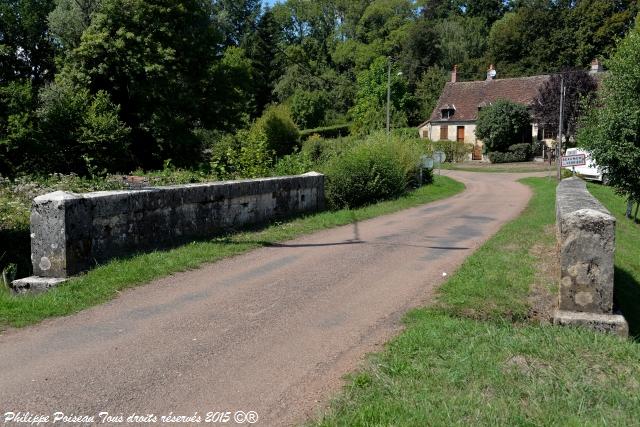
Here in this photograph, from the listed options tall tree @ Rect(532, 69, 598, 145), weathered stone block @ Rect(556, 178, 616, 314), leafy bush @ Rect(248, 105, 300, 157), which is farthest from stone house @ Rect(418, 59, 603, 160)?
weathered stone block @ Rect(556, 178, 616, 314)

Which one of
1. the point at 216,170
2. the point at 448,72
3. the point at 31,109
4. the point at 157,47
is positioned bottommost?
the point at 216,170

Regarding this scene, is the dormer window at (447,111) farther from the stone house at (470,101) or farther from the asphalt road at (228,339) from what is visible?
the asphalt road at (228,339)

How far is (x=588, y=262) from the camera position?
19.5 feet

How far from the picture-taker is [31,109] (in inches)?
1101

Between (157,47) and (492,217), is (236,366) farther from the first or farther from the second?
(157,47)

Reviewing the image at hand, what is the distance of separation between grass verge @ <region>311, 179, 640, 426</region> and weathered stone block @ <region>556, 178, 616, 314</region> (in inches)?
16.7

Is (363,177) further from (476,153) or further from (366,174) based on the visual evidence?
(476,153)

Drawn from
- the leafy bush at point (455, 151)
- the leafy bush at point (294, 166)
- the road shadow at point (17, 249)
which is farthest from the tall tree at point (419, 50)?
the road shadow at point (17, 249)

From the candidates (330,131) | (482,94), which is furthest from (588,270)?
(330,131)

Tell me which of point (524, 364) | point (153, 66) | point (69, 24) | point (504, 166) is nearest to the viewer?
point (524, 364)

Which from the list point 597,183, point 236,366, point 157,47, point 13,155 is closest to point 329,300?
point 236,366

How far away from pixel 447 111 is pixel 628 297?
5347 cm

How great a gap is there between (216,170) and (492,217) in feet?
31.1

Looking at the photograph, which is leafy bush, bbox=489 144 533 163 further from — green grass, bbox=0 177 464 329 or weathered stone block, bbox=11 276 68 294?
weathered stone block, bbox=11 276 68 294
